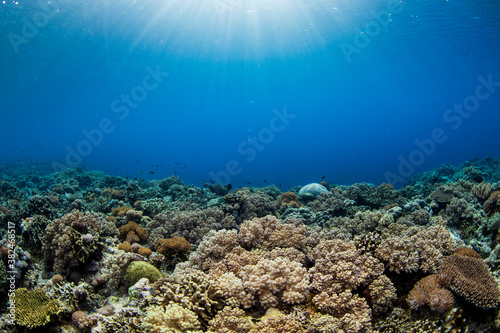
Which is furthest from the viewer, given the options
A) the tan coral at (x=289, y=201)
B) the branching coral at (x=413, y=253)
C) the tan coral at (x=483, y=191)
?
the tan coral at (x=289, y=201)

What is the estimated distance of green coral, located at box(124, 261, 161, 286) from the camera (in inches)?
210

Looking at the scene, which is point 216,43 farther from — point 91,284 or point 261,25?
point 91,284

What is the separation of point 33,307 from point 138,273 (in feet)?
6.49

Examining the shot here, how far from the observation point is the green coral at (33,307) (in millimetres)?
4664

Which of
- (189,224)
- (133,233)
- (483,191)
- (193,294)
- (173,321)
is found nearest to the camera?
(173,321)

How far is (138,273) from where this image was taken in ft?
17.6

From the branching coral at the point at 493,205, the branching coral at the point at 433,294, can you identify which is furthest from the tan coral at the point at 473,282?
the branching coral at the point at 493,205

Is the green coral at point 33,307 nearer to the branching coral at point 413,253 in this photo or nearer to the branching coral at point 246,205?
the branching coral at point 246,205

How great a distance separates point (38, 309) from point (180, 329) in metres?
3.45

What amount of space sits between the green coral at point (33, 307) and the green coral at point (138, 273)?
1.26 metres

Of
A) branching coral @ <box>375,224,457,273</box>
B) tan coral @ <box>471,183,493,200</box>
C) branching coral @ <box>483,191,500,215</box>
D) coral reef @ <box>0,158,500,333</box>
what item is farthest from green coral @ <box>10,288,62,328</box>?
tan coral @ <box>471,183,493,200</box>

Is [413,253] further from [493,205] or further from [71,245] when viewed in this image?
[71,245]

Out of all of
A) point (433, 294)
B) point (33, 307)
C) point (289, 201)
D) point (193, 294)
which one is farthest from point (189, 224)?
point (433, 294)

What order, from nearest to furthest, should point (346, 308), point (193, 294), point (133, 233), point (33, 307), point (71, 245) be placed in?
point (346, 308), point (193, 294), point (33, 307), point (71, 245), point (133, 233)
